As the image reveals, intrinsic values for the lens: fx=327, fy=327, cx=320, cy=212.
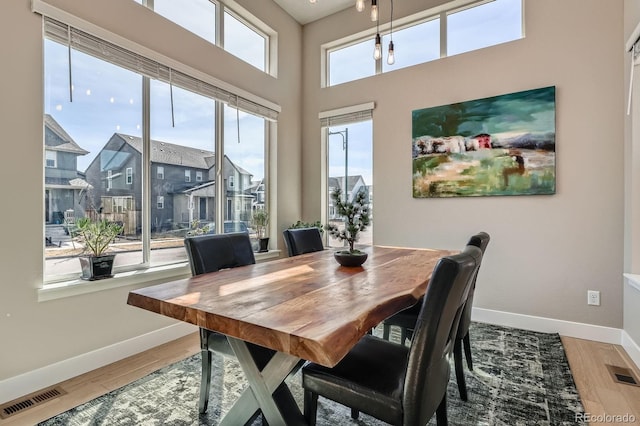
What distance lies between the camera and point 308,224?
4.09 meters

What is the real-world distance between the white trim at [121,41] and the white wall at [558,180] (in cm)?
187

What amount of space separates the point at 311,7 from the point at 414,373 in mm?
4161

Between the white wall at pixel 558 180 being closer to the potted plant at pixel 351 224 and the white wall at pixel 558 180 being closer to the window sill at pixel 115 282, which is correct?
the potted plant at pixel 351 224

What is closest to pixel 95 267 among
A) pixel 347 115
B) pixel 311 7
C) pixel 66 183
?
pixel 66 183

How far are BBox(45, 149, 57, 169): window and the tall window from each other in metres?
2.63

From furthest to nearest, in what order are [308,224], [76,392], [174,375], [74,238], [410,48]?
1. [308,224]
2. [410,48]
3. [74,238]
4. [174,375]
5. [76,392]

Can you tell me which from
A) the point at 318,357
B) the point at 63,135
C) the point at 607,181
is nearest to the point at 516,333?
the point at 607,181

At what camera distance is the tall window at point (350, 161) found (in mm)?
3893

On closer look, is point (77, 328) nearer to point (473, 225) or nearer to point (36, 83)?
point (36, 83)

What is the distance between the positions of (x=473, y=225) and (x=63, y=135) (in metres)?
3.48

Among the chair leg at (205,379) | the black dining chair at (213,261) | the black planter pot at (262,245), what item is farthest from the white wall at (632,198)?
the black planter pot at (262,245)

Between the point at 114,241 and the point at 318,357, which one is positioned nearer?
the point at 318,357

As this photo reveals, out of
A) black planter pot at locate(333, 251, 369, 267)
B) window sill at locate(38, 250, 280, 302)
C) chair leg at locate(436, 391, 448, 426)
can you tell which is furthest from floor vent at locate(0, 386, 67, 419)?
chair leg at locate(436, 391, 448, 426)

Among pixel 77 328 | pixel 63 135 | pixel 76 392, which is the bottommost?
pixel 76 392
